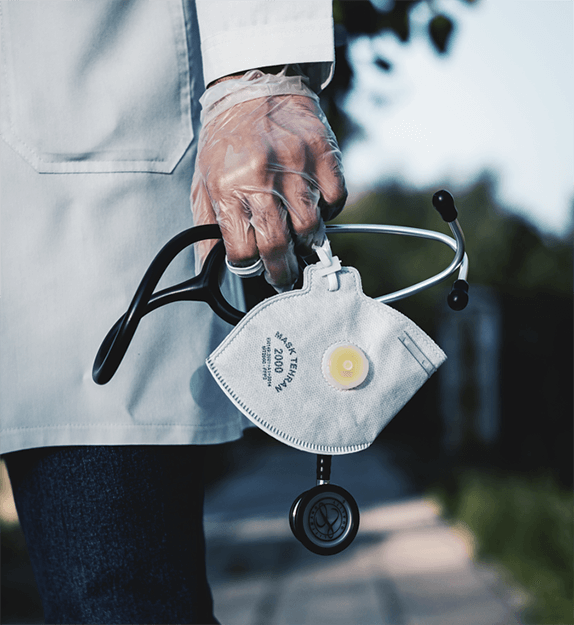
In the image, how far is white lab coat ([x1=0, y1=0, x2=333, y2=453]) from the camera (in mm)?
977

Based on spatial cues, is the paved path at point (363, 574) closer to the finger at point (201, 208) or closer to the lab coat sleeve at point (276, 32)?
the finger at point (201, 208)

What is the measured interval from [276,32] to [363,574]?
5210mm

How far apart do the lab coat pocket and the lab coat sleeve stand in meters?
0.19

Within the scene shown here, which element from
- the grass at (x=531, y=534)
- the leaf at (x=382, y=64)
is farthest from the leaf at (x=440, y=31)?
the grass at (x=531, y=534)

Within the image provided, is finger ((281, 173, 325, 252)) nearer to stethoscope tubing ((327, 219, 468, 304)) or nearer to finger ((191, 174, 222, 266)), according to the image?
stethoscope tubing ((327, 219, 468, 304))

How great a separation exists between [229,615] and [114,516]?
4.26 m

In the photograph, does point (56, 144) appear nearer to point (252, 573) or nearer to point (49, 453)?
point (49, 453)

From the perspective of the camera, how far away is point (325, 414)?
89 centimetres

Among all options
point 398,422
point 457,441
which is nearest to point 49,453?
point 457,441

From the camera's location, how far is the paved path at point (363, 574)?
4.44 m

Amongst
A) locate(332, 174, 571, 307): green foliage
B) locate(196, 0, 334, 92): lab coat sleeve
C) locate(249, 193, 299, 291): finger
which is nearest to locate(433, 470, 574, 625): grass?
locate(332, 174, 571, 307): green foliage

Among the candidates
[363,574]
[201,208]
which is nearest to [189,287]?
[201,208]

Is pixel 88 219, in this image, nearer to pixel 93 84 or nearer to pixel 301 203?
pixel 93 84

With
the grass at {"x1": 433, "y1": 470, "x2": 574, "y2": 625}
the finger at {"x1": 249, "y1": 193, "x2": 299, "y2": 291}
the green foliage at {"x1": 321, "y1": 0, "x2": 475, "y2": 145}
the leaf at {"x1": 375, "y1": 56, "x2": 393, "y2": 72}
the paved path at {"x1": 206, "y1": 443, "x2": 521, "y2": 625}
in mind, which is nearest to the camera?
the finger at {"x1": 249, "y1": 193, "x2": 299, "y2": 291}
